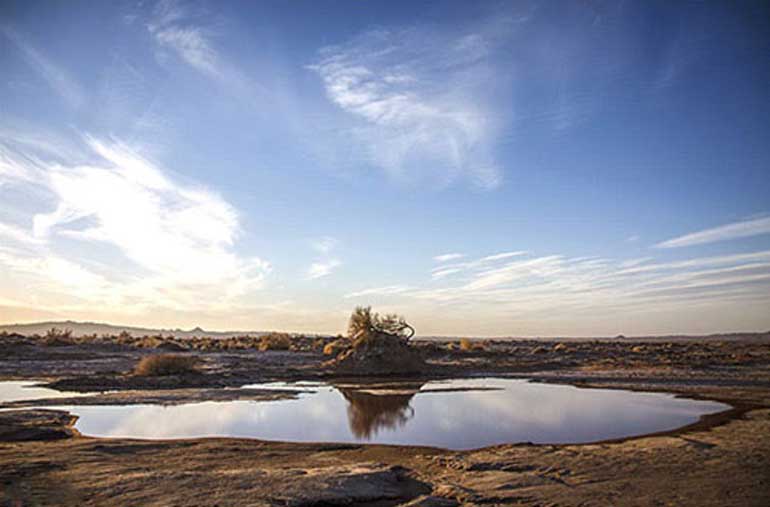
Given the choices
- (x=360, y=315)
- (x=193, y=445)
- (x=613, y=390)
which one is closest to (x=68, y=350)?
(x=360, y=315)

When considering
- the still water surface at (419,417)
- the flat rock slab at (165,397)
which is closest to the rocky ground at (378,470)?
the still water surface at (419,417)

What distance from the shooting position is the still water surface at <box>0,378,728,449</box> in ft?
33.8

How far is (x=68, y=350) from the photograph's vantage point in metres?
35.9

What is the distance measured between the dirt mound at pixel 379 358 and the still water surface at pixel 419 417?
24.4 ft

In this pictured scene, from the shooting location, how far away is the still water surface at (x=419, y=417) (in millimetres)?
10305

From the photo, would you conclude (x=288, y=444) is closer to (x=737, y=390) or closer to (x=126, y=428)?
(x=126, y=428)

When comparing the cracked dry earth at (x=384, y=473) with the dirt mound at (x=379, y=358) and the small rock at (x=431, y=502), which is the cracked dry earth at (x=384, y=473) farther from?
the dirt mound at (x=379, y=358)

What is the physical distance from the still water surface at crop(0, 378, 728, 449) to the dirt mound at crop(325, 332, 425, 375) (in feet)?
24.4

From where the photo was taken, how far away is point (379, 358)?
24.6m

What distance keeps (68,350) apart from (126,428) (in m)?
30.1

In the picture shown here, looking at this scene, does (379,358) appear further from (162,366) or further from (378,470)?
(378,470)

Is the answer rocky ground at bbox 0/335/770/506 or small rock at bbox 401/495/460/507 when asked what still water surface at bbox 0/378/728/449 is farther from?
small rock at bbox 401/495/460/507

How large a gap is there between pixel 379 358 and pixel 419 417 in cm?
1238

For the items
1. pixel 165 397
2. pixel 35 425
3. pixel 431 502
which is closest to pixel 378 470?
pixel 431 502
